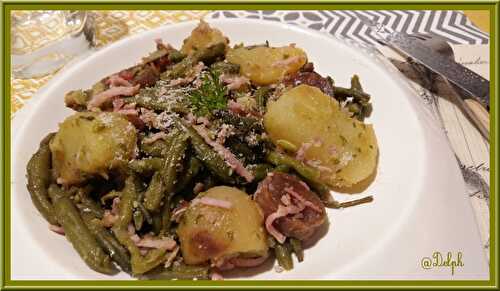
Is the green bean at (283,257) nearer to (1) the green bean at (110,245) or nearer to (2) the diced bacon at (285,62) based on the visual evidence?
(1) the green bean at (110,245)

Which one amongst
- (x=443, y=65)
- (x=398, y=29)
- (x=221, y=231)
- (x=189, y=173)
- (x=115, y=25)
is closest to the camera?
(x=221, y=231)

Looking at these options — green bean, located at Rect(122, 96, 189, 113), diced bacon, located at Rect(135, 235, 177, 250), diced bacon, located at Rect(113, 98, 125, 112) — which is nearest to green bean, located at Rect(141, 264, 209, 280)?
diced bacon, located at Rect(135, 235, 177, 250)

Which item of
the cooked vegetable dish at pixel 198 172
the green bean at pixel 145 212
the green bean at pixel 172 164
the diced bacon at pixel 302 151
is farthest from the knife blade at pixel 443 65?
the green bean at pixel 145 212

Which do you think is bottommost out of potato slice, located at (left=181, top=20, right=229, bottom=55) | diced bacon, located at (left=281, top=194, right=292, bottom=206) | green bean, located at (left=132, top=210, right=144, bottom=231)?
green bean, located at (left=132, top=210, right=144, bottom=231)

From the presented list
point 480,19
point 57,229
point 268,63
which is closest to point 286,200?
point 268,63

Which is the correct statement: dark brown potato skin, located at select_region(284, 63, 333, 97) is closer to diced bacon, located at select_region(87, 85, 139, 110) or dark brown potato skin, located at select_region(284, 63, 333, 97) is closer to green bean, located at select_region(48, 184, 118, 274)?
diced bacon, located at select_region(87, 85, 139, 110)

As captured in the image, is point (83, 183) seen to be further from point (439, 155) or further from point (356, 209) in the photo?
point (439, 155)

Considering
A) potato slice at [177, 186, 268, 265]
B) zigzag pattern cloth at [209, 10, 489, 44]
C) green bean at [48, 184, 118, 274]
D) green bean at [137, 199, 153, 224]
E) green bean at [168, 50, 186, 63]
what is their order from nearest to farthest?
potato slice at [177, 186, 268, 265], green bean at [48, 184, 118, 274], green bean at [137, 199, 153, 224], green bean at [168, 50, 186, 63], zigzag pattern cloth at [209, 10, 489, 44]

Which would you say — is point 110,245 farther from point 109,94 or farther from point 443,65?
point 443,65
